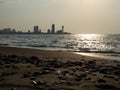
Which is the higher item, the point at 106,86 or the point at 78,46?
the point at 106,86

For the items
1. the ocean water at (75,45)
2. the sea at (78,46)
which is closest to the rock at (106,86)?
the sea at (78,46)

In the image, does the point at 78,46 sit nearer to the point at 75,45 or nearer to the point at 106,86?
the point at 75,45

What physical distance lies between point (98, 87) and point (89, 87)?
28 centimetres

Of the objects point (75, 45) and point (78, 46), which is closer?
point (78, 46)

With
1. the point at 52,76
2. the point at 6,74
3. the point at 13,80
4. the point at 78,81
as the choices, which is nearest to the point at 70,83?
the point at 78,81

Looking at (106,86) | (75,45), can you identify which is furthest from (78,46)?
(106,86)

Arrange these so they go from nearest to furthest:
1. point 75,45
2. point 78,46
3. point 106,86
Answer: point 106,86
point 78,46
point 75,45

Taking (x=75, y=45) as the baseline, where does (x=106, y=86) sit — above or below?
above

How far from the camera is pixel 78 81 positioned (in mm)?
8297

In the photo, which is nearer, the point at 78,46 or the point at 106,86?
the point at 106,86

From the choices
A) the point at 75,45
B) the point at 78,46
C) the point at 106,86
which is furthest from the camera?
the point at 75,45

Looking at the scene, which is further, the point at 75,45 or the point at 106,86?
the point at 75,45

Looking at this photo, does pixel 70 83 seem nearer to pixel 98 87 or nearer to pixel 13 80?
pixel 98 87

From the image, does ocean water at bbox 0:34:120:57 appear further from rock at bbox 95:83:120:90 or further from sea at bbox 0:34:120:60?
rock at bbox 95:83:120:90
